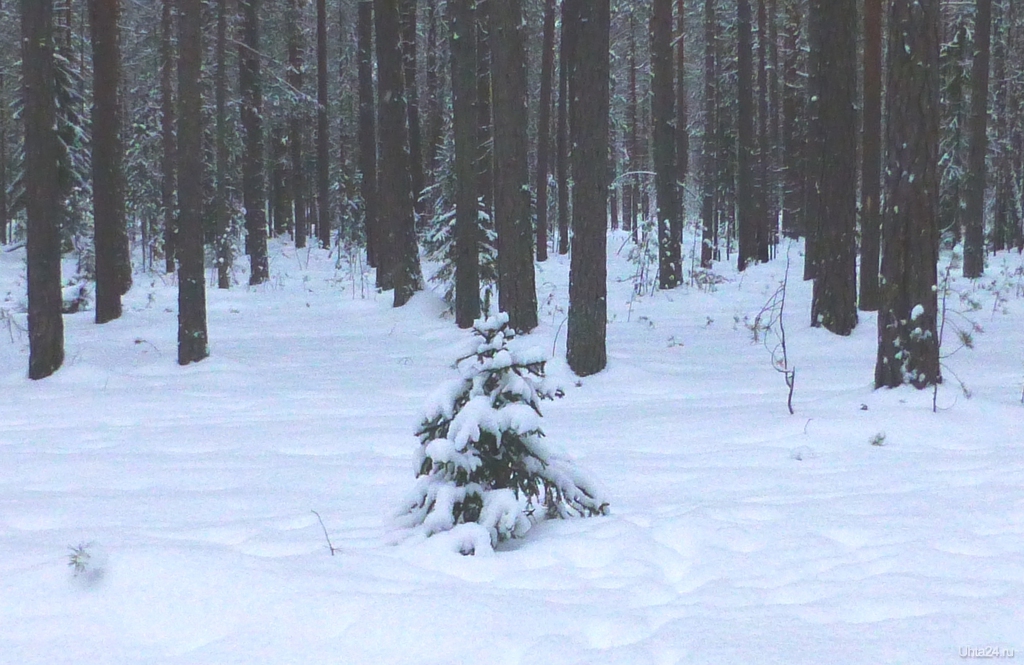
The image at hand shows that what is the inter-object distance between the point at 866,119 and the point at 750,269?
28.1ft

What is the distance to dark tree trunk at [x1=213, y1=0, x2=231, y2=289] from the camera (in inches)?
748

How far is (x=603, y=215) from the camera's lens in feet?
28.3

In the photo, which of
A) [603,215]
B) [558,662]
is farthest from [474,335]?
[603,215]

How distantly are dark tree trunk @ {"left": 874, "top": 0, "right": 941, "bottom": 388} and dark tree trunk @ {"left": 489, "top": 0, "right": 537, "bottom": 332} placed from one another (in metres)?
4.50

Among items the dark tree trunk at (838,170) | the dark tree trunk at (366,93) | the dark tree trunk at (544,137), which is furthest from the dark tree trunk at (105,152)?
the dark tree trunk at (544,137)

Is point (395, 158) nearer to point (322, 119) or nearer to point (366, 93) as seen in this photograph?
point (366, 93)

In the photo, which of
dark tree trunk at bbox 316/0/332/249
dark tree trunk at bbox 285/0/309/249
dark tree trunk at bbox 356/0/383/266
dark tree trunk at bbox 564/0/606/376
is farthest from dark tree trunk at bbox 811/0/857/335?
dark tree trunk at bbox 316/0/332/249

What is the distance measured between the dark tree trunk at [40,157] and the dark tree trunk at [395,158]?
574 cm

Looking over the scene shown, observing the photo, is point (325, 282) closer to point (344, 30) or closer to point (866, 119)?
point (866, 119)

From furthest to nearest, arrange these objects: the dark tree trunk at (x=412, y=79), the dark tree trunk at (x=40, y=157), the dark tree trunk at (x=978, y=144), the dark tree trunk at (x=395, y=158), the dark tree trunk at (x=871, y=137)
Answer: the dark tree trunk at (x=412, y=79) → the dark tree trunk at (x=978, y=144) → the dark tree trunk at (x=395, y=158) → the dark tree trunk at (x=871, y=137) → the dark tree trunk at (x=40, y=157)

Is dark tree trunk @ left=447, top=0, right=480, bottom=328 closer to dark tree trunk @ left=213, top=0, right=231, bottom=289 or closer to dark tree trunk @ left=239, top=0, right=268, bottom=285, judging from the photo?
dark tree trunk @ left=213, top=0, right=231, bottom=289

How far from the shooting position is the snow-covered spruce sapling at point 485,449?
143 inches

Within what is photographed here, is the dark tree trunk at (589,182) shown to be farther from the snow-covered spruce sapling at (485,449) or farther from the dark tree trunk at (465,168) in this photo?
the snow-covered spruce sapling at (485,449)

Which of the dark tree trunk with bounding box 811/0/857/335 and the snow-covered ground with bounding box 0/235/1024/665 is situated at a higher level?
the dark tree trunk with bounding box 811/0/857/335
